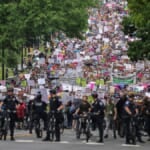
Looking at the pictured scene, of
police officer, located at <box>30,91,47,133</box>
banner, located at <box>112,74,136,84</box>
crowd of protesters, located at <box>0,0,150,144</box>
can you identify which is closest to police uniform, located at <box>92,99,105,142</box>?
crowd of protesters, located at <box>0,0,150,144</box>

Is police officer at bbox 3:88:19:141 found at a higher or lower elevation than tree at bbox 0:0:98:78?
lower

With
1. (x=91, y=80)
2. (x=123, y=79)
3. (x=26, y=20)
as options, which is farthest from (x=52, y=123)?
(x=26, y=20)

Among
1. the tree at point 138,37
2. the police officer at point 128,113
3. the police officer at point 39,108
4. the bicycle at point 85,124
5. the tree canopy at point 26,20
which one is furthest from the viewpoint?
the tree canopy at point 26,20

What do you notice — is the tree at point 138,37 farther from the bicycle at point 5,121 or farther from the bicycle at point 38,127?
the bicycle at point 5,121

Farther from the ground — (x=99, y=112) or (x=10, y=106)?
(x=10, y=106)

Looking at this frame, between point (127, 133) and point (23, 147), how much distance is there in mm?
3454

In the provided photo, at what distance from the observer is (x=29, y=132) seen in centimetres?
3003

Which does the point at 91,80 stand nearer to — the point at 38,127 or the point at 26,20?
the point at 26,20

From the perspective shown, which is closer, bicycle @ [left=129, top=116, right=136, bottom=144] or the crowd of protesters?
bicycle @ [left=129, top=116, right=136, bottom=144]

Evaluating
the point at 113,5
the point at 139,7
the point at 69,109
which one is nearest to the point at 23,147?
the point at 139,7

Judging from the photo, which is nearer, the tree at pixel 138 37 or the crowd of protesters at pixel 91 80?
the crowd of protesters at pixel 91 80

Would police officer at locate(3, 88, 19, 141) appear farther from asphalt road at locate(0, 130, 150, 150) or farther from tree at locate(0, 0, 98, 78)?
tree at locate(0, 0, 98, 78)

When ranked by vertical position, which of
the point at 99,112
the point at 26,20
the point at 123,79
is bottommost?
the point at 99,112

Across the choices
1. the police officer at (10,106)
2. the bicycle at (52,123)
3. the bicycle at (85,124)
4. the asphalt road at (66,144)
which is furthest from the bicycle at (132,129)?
the police officer at (10,106)
